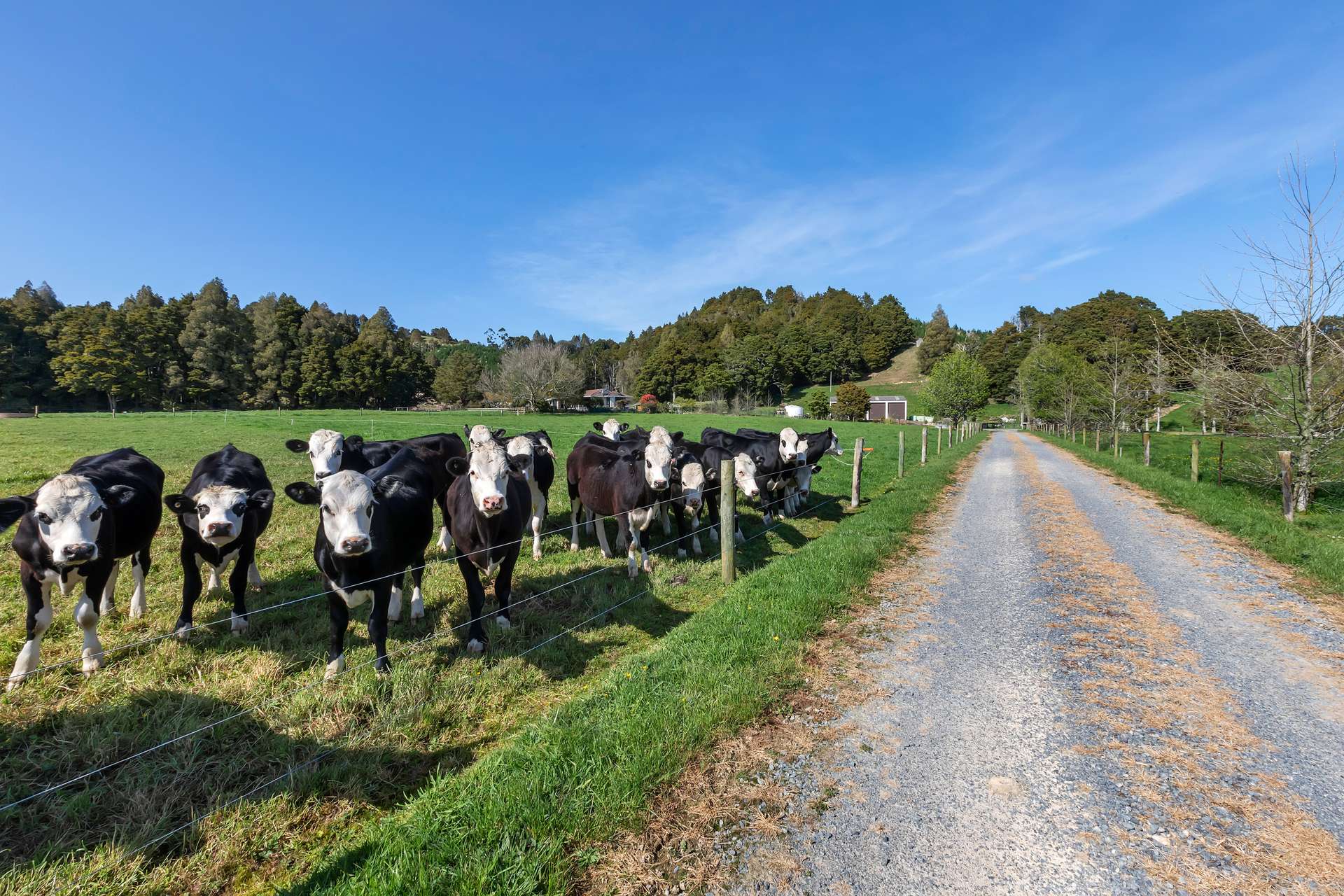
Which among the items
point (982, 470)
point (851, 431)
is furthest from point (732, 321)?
point (982, 470)

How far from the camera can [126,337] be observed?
5828 cm

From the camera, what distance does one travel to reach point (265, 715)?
3836mm

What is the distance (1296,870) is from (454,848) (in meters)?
3.73

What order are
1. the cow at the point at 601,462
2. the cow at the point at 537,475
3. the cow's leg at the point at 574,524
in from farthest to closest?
the cow's leg at the point at 574,524, the cow at the point at 537,475, the cow at the point at 601,462

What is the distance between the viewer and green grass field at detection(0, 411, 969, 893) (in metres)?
2.82

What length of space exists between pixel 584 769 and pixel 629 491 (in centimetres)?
496

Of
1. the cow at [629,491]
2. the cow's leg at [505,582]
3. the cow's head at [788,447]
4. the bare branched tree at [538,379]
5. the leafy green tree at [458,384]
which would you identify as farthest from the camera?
the leafy green tree at [458,384]

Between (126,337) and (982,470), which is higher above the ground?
(126,337)

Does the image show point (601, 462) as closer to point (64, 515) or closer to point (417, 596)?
point (417, 596)

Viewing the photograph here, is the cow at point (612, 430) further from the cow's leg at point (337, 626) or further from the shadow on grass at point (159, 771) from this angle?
the shadow on grass at point (159, 771)

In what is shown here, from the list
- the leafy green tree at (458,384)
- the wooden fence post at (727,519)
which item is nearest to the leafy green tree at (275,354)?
the leafy green tree at (458,384)

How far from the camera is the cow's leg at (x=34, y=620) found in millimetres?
4039

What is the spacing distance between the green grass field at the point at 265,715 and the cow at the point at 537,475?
111 cm

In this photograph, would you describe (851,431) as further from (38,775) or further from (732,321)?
(732,321)
